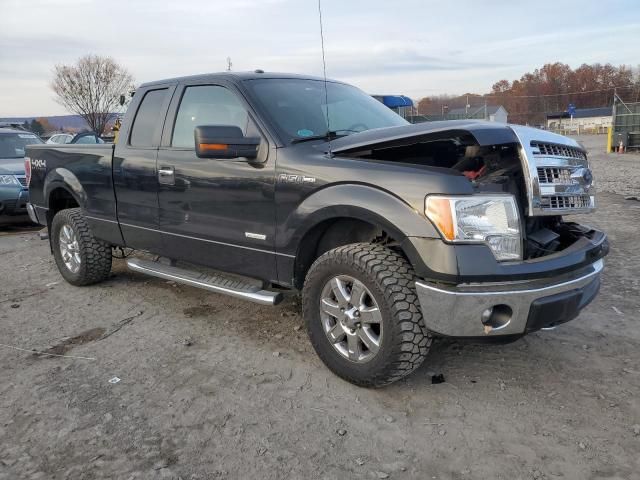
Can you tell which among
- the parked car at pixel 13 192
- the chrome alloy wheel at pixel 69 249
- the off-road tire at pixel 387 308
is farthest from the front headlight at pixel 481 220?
the parked car at pixel 13 192

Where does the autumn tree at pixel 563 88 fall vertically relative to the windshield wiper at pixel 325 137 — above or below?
above

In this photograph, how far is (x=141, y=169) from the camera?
4406mm

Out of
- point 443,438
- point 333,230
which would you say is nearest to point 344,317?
point 333,230

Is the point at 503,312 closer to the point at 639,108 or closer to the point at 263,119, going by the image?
the point at 263,119

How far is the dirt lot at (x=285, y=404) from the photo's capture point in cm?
250

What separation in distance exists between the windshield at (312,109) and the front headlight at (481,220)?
1249mm

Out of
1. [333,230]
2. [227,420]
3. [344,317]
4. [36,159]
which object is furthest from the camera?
[36,159]

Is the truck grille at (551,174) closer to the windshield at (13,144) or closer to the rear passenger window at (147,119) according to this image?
the rear passenger window at (147,119)

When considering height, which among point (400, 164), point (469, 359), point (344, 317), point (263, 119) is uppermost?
point (263, 119)

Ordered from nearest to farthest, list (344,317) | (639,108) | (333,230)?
(344,317) → (333,230) → (639,108)

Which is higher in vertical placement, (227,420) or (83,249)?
(83,249)

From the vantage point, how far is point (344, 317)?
3.15 m

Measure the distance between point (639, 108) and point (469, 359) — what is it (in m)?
28.3

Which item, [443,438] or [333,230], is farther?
[333,230]
